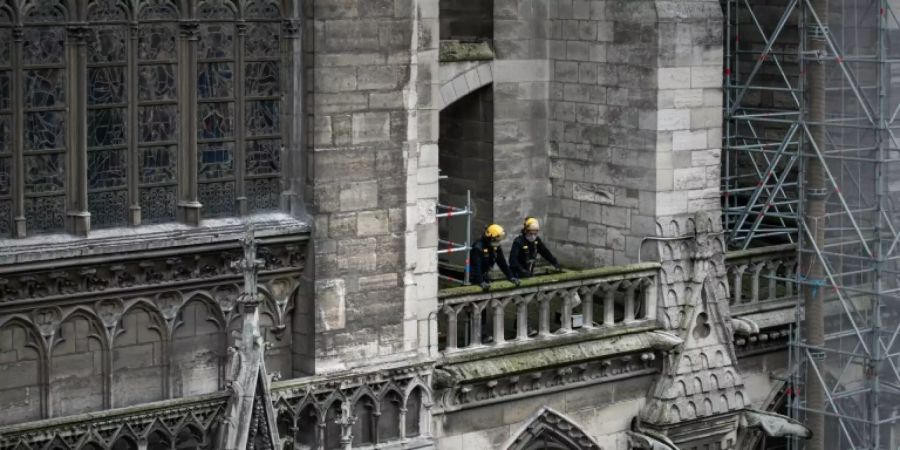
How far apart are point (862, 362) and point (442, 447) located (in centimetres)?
600

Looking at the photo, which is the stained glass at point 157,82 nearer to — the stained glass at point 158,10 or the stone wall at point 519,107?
the stained glass at point 158,10

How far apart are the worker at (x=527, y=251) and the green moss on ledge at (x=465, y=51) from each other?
A: 2348 millimetres

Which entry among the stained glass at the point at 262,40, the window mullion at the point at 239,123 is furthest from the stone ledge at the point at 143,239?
the stained glass at the point at 262,40

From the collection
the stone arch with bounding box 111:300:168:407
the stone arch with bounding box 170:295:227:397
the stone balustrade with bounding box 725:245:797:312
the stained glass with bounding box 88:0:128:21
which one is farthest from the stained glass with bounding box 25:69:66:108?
the stone balustrade with bounding box 725:245:797:312

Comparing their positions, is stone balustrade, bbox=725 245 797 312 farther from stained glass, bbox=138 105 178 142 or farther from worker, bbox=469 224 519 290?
stained glass, bbox=138 105 178 142

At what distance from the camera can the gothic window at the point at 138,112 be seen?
80.1 feet

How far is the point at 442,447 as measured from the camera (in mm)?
27906

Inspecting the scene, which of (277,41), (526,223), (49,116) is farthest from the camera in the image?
(526,223)

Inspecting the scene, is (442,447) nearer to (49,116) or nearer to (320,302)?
(320,302)

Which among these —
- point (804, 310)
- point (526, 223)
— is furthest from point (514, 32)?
point (804, 310)

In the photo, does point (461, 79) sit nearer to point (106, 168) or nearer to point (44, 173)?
point (106, 168)

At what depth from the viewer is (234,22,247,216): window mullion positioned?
2602cm

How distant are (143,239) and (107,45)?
193cm

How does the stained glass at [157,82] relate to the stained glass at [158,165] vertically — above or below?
above
